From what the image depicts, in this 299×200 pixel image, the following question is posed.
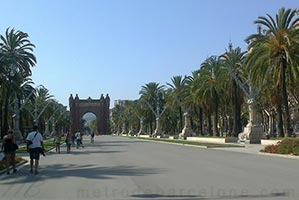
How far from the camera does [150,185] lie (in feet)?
46.7

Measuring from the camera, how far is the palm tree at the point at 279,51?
42.7m

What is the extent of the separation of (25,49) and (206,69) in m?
25.6

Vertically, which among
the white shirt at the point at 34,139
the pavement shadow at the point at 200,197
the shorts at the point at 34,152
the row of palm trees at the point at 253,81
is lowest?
the pavement shadow at the point at 200,197

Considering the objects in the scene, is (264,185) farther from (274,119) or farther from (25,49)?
(274,119)

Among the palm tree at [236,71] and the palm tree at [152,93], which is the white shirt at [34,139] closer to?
the palm tree at [236,71]

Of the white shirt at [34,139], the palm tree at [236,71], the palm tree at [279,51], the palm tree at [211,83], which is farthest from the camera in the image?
the palm tree at [211,83]

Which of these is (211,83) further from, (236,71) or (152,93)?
(152,93)

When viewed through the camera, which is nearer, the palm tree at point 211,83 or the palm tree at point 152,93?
the palm tree at point 211,83

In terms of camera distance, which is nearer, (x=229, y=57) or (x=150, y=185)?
(x=150, y=185)

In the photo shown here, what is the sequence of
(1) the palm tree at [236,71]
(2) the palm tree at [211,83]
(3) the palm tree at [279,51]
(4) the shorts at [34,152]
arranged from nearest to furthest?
(4) the shorts at [34,152], (3) the palm tree at [279,51], (1) the palm tree at [236,71], (2) the palm tree at [211,83]

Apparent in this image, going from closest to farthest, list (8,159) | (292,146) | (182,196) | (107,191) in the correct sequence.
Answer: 1. (182,196)
2. (107,191)
3. (8,159)
4. (292,146)

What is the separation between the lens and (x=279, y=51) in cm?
4347

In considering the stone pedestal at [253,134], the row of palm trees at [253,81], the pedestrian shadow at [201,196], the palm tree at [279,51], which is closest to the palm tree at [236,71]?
the row of palm trees at [253,81]

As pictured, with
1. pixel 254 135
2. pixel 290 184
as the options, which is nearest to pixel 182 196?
pixel 290 184
